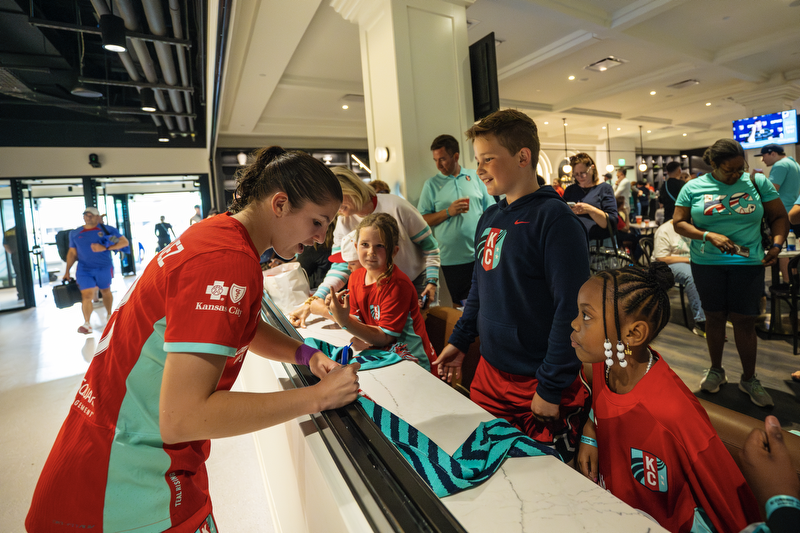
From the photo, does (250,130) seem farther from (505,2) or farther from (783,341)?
(783,341)

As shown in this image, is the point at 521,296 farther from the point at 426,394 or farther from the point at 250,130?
the point at 250,130

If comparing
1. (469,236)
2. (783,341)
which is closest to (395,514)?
(469,236)

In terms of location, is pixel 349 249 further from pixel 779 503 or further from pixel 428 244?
pixel 779 503

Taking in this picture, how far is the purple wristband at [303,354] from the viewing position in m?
1.09

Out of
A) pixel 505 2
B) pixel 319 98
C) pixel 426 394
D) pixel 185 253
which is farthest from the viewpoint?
pixel 319 98

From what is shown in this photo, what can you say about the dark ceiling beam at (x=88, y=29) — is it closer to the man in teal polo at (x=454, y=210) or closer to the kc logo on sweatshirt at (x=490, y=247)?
the man in teal polo at (x=454, y=210)

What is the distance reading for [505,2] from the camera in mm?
4434

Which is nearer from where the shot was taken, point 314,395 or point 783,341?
point 314,395

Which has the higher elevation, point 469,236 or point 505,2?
point 505,2

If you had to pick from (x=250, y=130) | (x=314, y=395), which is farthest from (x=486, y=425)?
(x=250, y=130)

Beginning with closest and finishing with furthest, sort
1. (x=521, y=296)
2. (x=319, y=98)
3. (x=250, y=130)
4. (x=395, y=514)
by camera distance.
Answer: (x=395, y=514), (x=521, y=296), (x=319, y=98), (x=250, y=130)

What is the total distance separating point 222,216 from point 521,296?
34.1 inches

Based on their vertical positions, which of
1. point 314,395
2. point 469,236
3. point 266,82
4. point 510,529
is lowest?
point 510,529

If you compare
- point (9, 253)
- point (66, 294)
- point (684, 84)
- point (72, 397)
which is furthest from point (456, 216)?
point (9, 253)
